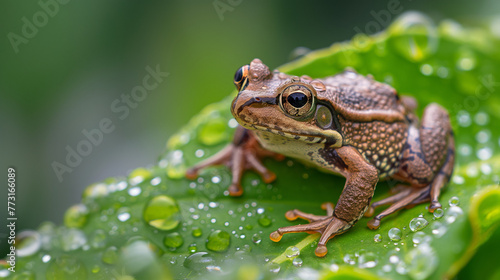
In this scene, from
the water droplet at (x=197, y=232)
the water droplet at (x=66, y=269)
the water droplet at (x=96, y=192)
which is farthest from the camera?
the water droplet at (x=96, y=192)

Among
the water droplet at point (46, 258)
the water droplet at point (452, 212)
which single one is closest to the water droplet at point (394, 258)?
the water droplet at point (452, 212)

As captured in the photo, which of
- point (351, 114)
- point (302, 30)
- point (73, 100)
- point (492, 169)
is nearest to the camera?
point (351, 114)

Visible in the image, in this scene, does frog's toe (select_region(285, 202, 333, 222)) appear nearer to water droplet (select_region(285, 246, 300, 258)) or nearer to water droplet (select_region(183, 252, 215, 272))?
water droplet (select_region(285, 246, 300, 258))

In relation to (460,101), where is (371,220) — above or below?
below

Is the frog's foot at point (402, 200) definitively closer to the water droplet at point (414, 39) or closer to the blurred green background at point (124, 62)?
the water droplet at point (414, 39)

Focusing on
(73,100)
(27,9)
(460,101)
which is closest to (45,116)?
(73,100)

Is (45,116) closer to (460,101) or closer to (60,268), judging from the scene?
(60,268)

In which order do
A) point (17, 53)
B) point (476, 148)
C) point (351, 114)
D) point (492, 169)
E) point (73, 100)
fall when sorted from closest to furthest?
point (351, 114)
point (492, 169)
point (476, 148)
point (17, 53)
point (73, 100)
